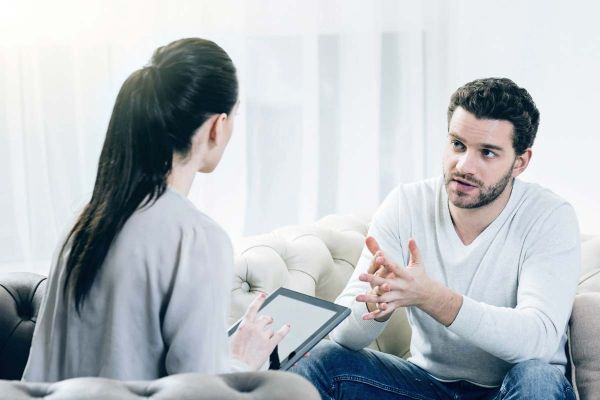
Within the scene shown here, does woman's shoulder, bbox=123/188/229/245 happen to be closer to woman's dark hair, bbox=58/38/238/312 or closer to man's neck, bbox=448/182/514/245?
woman's dark hair, bbox=58/38/238/312

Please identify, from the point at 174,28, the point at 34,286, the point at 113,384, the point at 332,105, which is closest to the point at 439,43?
the point at 332,105

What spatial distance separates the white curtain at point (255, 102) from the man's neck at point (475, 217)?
0.83 meters

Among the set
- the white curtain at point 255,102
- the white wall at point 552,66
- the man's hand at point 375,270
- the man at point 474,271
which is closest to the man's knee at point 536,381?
the man at point 474,271

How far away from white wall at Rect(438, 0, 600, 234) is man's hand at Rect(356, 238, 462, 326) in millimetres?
1360

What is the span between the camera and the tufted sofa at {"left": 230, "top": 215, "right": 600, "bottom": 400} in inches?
70.0

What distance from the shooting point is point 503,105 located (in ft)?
6.08

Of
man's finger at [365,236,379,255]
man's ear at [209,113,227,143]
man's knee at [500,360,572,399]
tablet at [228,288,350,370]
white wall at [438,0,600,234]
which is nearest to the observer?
man's ear at [209,113,227,143]

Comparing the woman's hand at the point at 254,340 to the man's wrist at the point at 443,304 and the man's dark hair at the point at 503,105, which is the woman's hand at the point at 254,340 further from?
the man's dark hair at the point at 503,105

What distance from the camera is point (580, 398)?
1773 millimetres

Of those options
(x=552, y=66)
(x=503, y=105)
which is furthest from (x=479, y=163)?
(x=552, y=66)

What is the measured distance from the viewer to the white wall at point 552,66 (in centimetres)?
284

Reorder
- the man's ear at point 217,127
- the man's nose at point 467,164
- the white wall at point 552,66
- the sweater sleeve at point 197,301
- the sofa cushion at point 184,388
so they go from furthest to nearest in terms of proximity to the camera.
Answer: the white wall at point 552,66 → the man's nose at point 467,164 → the man's ear at point 217,127 → the sweater sleeve at point 197,301 → the sofa cushion at point 184,388

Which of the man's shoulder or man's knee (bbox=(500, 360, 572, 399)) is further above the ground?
the man's shoulder

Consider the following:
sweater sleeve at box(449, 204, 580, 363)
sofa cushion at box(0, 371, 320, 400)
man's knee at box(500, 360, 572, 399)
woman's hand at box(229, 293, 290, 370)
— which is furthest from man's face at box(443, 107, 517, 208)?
sofa cushion at box(0, 371, 320, 400)
